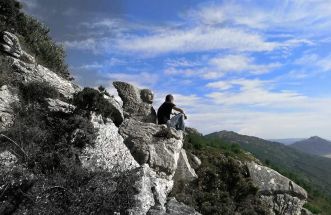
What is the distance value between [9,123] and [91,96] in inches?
135

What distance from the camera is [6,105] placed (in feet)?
58.8

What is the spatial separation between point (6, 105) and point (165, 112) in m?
8.60

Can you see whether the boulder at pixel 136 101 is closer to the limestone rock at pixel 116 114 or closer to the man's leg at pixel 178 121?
the man's leg at pixel 178 121

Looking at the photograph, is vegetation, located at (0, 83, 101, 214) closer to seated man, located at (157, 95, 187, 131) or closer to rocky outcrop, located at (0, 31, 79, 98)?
rocky outcrop, located at (0, 31, 79, 98)

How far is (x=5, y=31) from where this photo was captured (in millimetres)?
22875

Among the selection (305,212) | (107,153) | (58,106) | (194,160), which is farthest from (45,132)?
(305,212)

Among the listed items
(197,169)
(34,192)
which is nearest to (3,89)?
(34,192)

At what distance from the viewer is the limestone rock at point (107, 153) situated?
15.4 m

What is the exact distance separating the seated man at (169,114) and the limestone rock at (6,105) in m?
7.85

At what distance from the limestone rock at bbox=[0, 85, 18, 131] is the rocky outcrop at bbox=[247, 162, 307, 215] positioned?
39.7 ft

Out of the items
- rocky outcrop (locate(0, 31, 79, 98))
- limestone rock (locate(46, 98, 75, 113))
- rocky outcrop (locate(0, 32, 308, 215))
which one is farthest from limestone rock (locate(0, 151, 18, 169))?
rocky outcrop (locate(0, 31, 79, 98))

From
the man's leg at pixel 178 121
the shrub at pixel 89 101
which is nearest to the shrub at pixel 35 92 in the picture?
the shrub at pixel 89 101

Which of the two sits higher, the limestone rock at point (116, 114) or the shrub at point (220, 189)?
the limestone rock at point (116, 114)

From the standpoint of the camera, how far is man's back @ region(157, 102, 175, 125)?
77.5ft
